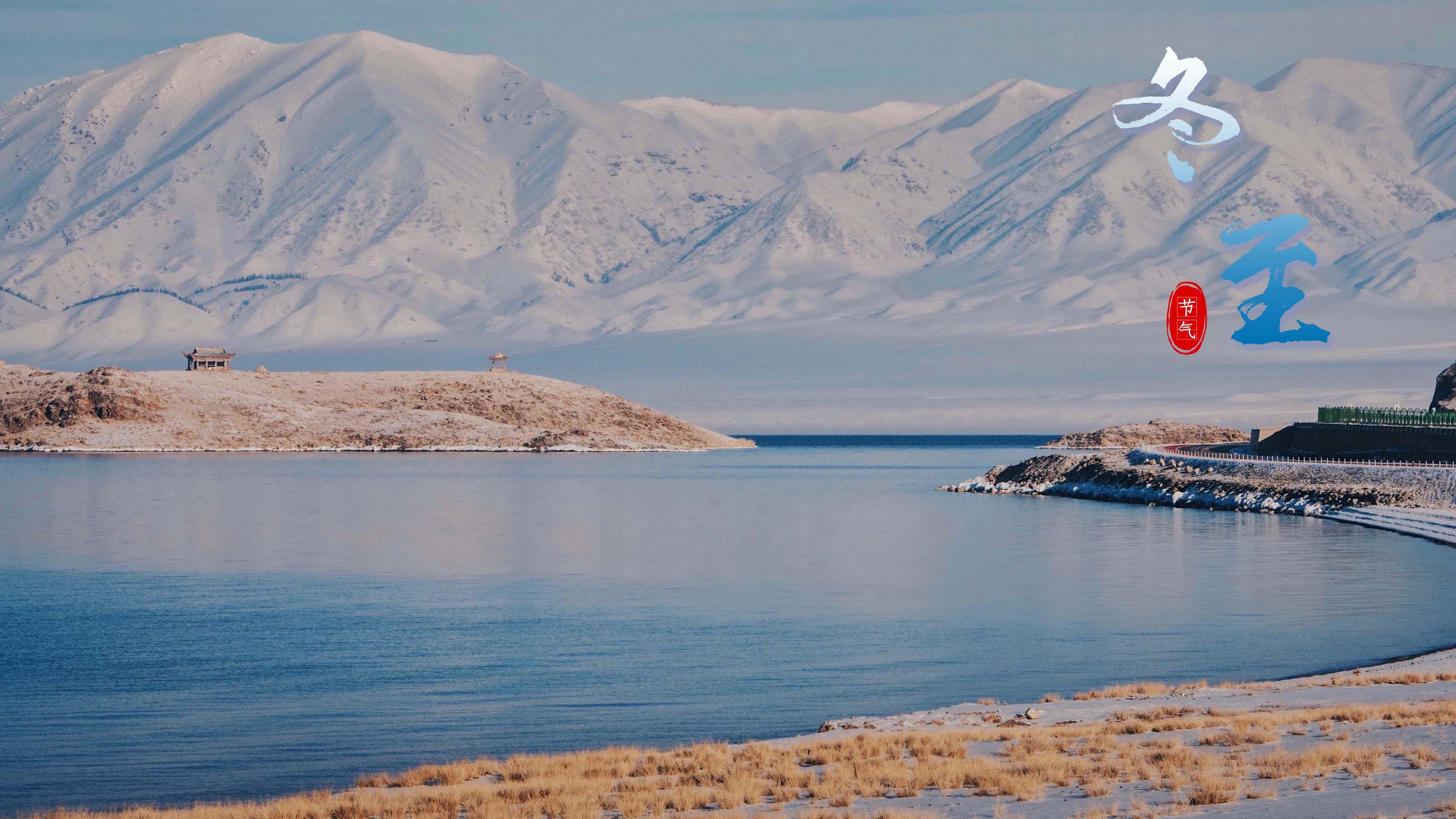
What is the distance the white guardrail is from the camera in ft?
262

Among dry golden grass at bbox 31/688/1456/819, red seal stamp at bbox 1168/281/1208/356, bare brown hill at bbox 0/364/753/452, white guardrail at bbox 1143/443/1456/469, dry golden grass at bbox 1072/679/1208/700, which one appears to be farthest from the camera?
bare brown hill at bbox 0/364/753/452

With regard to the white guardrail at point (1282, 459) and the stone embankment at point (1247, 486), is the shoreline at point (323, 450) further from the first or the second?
the white guardrail at point (1282, 459)

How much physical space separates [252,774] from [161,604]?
2083cm

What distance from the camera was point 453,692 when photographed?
30172 mm

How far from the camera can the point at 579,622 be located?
1576 inches

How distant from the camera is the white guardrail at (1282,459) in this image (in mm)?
80000

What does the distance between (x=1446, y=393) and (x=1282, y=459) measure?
10540 millimetres

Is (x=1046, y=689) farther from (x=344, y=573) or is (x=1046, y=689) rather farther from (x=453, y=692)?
(x=344, y=573)

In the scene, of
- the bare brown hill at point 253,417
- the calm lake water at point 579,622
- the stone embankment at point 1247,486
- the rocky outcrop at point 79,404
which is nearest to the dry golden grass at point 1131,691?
the calm lake water at point 579,622

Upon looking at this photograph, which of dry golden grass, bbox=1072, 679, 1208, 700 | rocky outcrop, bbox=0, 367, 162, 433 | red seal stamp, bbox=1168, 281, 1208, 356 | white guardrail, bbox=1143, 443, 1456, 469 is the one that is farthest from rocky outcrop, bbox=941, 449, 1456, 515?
rocky outcrop, bbox=0, 367, 162, 433

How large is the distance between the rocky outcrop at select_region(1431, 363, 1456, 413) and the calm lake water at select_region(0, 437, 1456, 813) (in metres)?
20.5

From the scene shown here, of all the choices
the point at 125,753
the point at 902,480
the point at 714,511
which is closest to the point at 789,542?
the point at 714,511

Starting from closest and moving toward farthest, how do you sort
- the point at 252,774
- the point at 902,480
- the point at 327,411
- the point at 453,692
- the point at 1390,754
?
1. the point at 1390,754
2. the point at 252,774
3. the point at 453,692
4. the point at 902,480
5. the point at 327,411

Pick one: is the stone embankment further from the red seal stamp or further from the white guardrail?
the red seal stamp
